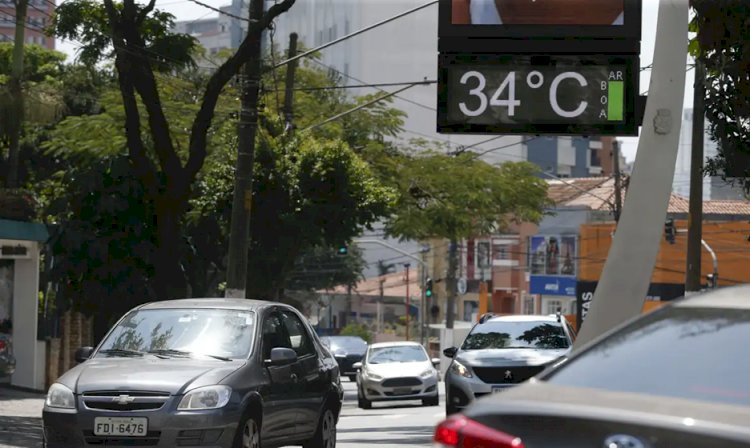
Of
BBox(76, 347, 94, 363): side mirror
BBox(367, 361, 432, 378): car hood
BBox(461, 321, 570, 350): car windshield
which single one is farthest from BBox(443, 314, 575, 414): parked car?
BBox(367, 361, 432, 378): car hood

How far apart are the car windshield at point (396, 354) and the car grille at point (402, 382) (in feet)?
3.70

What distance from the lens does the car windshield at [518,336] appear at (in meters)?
19.6

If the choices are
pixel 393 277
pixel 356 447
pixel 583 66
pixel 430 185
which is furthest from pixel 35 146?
pixel 393 277

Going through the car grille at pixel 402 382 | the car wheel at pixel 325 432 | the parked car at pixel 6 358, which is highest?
the car wheel at pixel 325 432

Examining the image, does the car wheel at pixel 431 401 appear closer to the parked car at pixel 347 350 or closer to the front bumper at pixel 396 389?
the front bumper at pixel 396 389

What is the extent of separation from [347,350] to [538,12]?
34.7m

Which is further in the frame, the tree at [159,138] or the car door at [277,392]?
the tree at [159,138]

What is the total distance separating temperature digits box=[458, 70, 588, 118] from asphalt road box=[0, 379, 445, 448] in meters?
4.64

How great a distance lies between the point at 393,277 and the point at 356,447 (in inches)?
3591

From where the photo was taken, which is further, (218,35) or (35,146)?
(218,35)

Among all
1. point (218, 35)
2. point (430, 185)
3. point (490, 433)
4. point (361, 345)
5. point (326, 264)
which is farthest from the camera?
point (218, 35)

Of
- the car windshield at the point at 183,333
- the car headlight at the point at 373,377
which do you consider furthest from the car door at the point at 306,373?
the car headlight at the point at 373,377

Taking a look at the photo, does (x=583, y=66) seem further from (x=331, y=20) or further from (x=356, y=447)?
(x=331, y=20)

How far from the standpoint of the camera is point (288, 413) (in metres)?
12.8
